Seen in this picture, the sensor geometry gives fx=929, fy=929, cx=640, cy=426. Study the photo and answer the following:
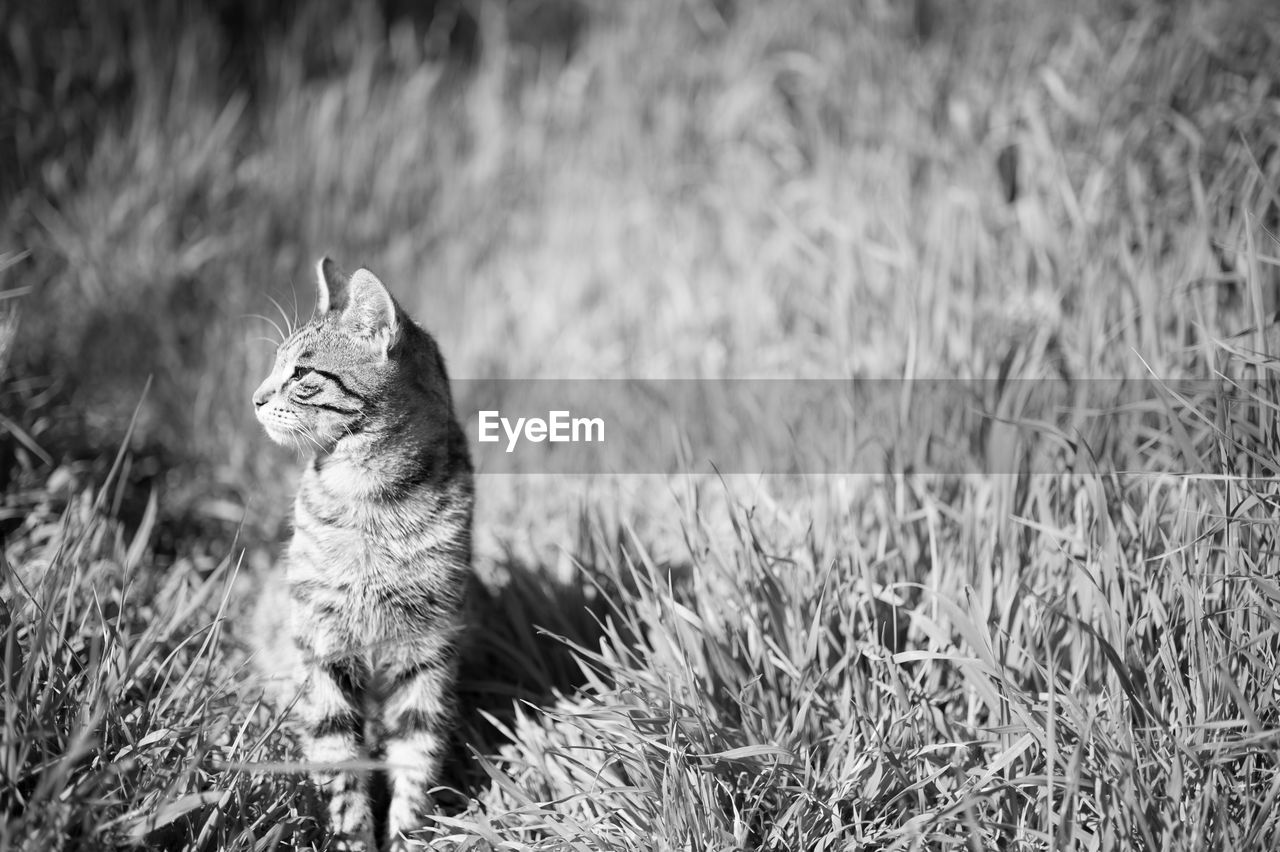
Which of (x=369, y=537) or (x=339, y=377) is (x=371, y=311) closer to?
(x=339, y=377)

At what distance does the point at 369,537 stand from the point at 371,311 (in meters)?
0.56

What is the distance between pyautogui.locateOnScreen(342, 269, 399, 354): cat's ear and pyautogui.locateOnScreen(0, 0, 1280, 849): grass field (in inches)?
22.3

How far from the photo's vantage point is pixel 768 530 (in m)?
2.85

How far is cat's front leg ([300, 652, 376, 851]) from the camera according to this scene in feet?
7.44

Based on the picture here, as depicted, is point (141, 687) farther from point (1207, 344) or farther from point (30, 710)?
point (1207, 344)

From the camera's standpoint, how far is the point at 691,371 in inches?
153

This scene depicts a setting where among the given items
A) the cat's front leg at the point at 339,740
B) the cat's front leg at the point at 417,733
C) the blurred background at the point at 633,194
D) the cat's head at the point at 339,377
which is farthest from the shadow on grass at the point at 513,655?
the blurred background at the point at 633,194

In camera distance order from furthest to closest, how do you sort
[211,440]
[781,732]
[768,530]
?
[211,440], [768,530], [781,732]

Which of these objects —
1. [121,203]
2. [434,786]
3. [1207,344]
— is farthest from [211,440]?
[1207,344]

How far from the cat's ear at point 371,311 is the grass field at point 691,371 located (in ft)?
1.86

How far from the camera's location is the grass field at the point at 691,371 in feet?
6.84

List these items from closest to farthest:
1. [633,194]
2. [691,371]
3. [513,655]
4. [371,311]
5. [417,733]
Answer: [371,311] → [417,733] → [513,655] → [691,371] → [633,194]

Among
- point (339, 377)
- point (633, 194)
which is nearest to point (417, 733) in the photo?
point (339, 377)

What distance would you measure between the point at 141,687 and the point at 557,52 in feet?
14.7
